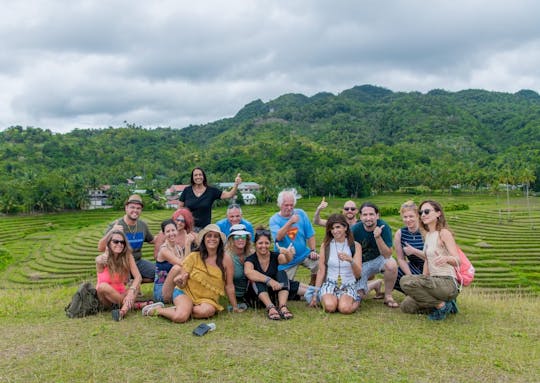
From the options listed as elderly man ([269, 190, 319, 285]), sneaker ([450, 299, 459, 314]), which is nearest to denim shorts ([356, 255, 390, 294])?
elderly man ([269, 190, 319, 285])

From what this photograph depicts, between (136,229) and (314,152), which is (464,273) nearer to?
(136,229)

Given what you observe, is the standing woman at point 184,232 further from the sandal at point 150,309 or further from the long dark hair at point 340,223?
the long dark hair at point 340,223

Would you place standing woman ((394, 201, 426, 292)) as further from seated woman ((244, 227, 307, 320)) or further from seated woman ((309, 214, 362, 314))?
seated woman ((244, 227, 307, 320))

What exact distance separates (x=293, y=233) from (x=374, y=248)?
128cm

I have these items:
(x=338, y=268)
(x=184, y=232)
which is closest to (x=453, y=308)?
(x=338, y=268)

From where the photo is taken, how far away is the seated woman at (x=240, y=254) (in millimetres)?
5648

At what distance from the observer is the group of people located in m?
5.01

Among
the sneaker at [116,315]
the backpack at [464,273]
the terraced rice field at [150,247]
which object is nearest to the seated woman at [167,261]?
the sneaker at [116,315]

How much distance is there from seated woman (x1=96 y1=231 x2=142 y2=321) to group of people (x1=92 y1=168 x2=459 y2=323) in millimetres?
13

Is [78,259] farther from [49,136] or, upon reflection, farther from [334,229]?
[49,136]

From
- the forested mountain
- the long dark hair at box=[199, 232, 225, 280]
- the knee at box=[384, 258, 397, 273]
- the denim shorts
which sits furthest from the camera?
the forested mountain

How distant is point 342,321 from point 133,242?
11.5ft

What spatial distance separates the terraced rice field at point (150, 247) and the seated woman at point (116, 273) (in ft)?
61.1

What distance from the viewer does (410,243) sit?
5.73 meters
